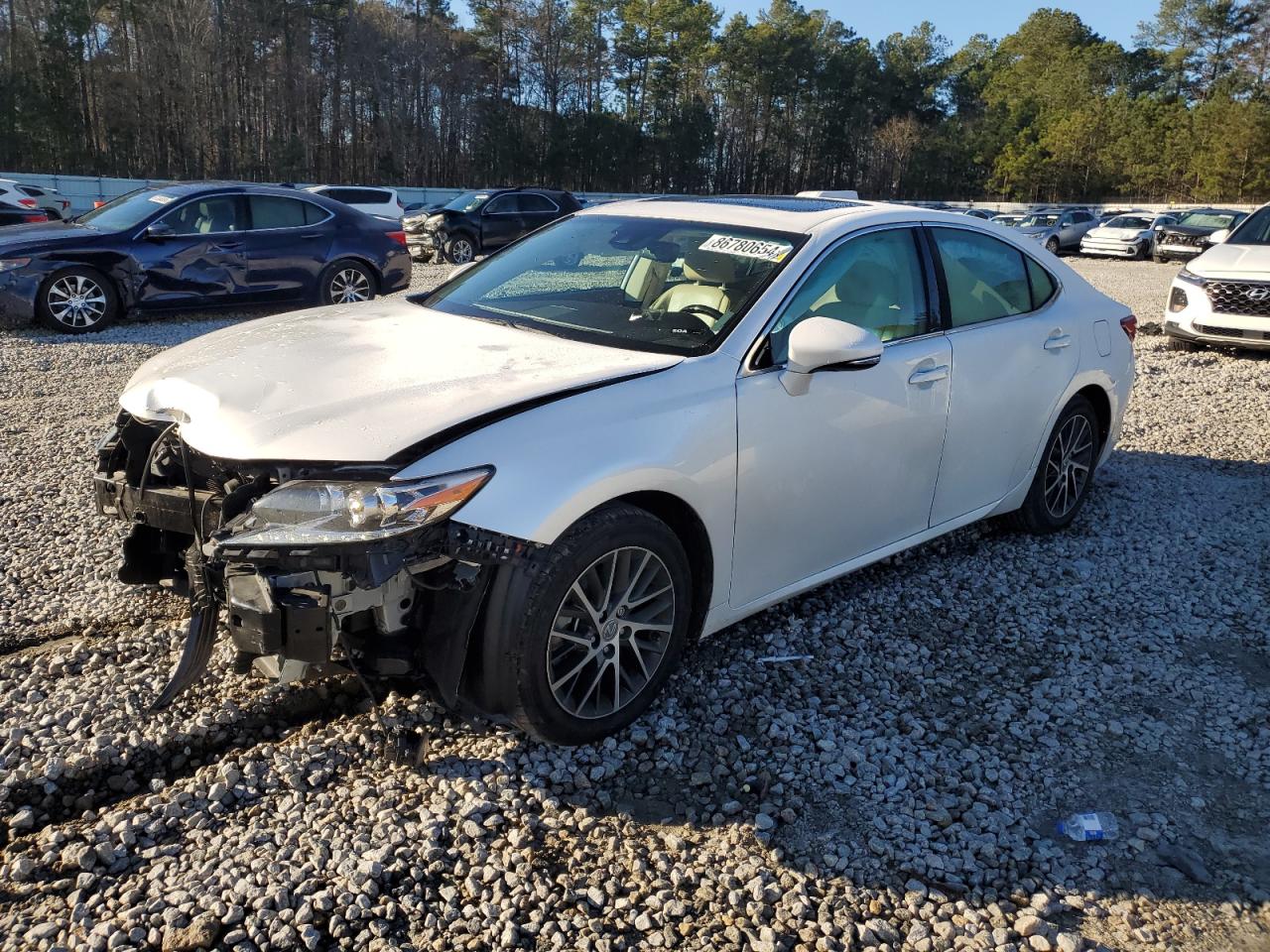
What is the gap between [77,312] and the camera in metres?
10.4

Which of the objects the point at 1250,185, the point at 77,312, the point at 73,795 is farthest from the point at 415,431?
the point at 1250,185

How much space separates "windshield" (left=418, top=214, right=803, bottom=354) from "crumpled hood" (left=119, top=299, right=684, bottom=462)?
0.58 feet

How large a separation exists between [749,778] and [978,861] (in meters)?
0.69

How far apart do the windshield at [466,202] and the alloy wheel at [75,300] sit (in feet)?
40.0

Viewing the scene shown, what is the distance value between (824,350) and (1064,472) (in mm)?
2536

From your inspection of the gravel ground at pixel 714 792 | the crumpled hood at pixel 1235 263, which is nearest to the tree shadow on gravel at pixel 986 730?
→ the gravel ground at pixel 714 792

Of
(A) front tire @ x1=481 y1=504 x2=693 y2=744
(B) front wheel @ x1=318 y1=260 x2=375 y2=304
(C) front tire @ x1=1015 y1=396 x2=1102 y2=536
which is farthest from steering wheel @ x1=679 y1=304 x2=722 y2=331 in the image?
(B) front wheel @ x1=318 y1=260 x2=375 y2=304

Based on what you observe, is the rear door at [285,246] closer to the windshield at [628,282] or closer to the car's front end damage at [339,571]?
the windshield at [628,282]

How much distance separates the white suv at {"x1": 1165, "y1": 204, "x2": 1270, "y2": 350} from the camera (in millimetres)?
10523

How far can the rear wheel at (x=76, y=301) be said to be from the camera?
10266 millimetres

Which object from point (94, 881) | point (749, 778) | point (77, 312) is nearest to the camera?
point (94, 881)

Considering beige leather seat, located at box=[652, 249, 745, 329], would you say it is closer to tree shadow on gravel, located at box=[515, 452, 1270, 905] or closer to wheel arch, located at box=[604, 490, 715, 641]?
wheel arch, located at box=[604, 490, 715, 641]

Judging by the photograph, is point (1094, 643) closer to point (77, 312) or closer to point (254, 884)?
point (254, 884)

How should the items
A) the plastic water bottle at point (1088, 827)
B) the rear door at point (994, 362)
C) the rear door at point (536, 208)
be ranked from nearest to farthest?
the plastic water bottle at point (1088, 827), the rear door at point (994, 362), the rear door at point (536, 208)
